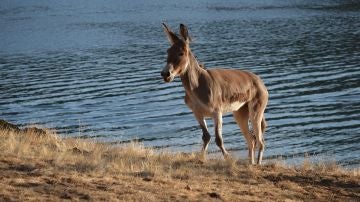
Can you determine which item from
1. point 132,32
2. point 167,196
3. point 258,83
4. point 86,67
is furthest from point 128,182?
point 132,32

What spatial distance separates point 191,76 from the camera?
38.2ft

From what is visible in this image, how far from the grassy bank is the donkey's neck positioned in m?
1.26

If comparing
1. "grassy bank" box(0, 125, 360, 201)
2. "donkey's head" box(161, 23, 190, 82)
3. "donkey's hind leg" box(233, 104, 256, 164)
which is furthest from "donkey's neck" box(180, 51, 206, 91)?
"donkey's hind leg" box(233, 104, 256, 164)

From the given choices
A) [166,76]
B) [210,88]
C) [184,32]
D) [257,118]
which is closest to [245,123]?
[257,118]

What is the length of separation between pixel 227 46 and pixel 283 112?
23.6 metres

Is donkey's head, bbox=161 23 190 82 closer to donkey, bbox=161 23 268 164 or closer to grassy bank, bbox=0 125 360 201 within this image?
donkey, bbox=161 23 268 164

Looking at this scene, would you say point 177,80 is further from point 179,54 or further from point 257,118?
point 179,54

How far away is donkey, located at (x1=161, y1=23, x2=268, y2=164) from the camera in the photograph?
11.4 metres

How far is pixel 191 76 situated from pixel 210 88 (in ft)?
1.25

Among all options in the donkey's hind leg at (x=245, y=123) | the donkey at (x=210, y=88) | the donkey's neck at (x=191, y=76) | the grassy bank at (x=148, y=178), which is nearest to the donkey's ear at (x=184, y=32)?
the donkey at (x=210, y=88)

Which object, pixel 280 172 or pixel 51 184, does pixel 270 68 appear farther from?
pixel 51 184

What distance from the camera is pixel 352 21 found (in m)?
64.0

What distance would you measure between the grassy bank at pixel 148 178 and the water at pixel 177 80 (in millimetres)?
6514

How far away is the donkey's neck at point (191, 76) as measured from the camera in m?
11.6
